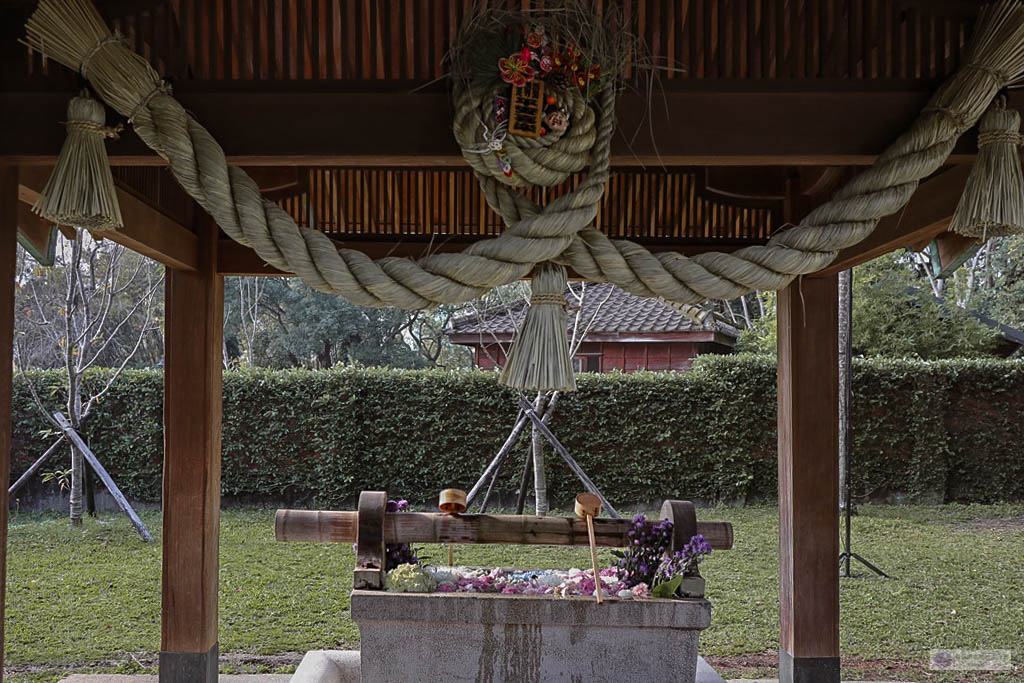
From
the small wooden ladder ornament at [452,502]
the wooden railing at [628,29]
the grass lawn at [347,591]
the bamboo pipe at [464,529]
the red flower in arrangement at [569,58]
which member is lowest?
the grass lawn at [347,591]

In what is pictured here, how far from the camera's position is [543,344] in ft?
4.97

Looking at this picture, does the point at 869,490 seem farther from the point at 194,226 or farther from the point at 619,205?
the point at 194,226

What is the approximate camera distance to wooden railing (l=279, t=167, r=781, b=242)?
3541 millimetres

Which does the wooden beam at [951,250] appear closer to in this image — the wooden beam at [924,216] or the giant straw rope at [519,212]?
the wooden beam at [924,216]

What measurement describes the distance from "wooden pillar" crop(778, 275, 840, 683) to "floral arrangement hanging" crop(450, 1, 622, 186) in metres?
1.92

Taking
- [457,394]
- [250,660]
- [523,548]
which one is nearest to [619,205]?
[250,660]

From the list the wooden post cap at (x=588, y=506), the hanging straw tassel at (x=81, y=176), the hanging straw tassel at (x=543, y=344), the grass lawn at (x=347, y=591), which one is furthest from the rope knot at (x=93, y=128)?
the grass lawn at (x=347, y=591)

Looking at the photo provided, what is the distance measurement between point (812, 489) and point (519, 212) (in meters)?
2.18

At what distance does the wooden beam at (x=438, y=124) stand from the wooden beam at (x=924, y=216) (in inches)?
19.7

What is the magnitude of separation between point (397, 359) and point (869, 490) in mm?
8238

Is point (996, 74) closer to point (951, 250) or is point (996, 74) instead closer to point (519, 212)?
point (519, 212)

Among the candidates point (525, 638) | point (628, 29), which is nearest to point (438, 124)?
point (628, 29)

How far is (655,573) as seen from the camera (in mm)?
2801

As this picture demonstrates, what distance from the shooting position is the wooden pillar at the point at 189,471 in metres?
3.38
